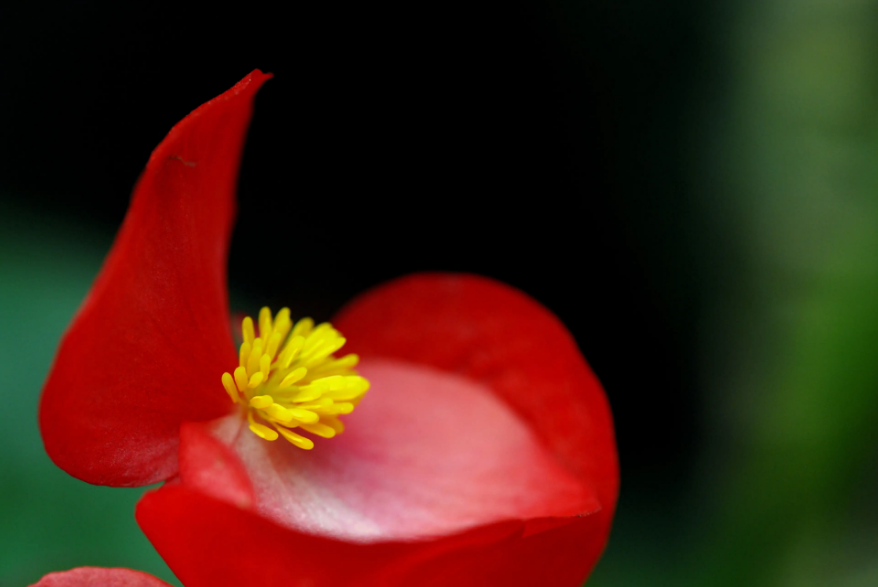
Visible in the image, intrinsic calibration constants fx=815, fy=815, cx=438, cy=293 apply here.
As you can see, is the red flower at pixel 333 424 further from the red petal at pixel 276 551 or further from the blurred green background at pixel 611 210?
the blurred green background at pixel 611 210

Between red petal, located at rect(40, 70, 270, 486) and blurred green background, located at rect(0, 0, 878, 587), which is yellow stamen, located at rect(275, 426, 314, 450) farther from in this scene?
blurred green background, located at rect(0, 0, 878, 587)

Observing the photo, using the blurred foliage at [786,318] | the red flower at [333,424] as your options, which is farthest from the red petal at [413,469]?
the blurred foliage at [786,318]

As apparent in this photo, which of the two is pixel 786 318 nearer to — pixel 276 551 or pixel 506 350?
pixel 506 350

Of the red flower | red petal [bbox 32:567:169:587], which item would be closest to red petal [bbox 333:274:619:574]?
the red flower

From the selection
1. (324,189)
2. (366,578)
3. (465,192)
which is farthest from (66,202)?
(366,578)

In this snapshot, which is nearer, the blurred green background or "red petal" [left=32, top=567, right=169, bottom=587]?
"red petal" [left=32, top=567, right=169, bottom=587]

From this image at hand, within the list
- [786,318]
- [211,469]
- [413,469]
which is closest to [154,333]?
[211,469]
